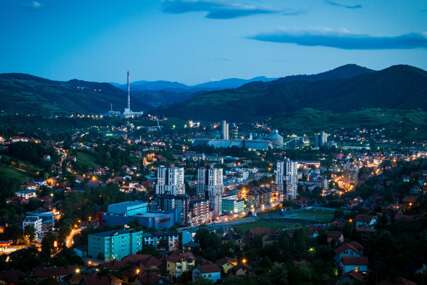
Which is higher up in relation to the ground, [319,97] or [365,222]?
[319,97]

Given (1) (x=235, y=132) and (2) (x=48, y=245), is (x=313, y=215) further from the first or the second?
(1) (x=235, y=132)

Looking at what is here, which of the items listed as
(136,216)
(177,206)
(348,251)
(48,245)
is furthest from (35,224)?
(348,251)

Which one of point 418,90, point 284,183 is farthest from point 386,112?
point 284,183

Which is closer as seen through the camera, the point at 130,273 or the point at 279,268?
the point at 279,268

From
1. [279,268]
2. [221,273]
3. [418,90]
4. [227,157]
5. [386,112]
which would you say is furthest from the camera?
[418,90]

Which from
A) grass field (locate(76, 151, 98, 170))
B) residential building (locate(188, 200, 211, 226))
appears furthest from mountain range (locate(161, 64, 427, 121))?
residential building (locate(188, 200, 211, 226))

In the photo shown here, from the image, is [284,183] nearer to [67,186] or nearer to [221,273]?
[67,186]

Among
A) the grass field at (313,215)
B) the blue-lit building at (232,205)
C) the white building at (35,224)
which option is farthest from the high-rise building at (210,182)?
the white building at (35,224)
